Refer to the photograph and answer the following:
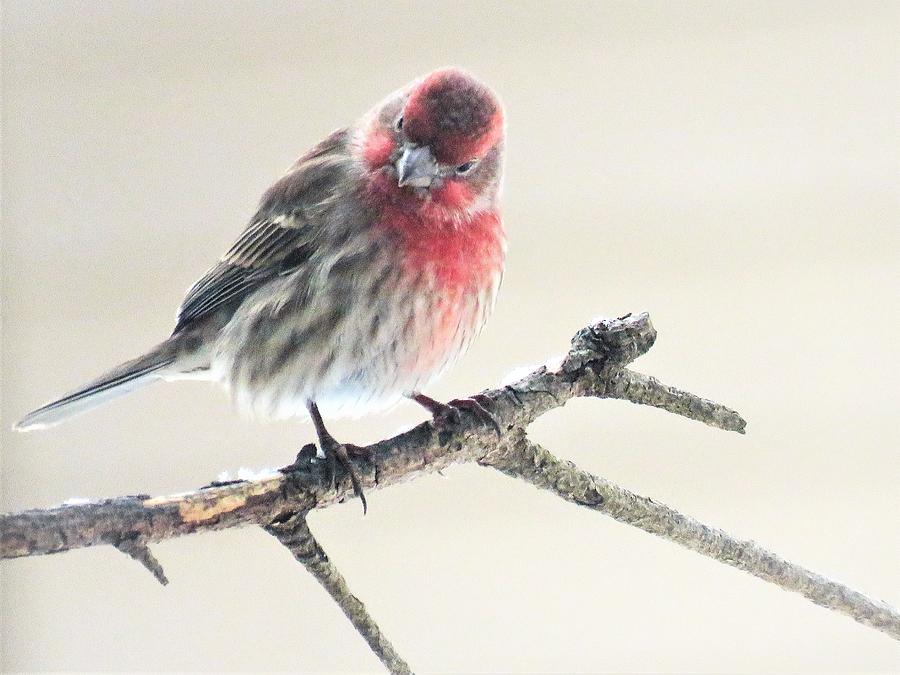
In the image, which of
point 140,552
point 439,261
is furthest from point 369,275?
point 140,552

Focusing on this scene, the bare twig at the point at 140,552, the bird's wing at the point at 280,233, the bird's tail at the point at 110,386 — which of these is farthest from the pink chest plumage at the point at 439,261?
the bare twig at the point at 140,552

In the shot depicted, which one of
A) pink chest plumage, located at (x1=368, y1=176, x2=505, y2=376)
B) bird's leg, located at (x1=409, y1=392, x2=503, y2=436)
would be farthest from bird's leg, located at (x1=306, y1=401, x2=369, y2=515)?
pink chest plumage, located at (x1=368, y1=176, x2=505, y2=376)

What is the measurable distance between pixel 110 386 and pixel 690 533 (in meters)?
0.89

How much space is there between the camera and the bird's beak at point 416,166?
55.9 inches

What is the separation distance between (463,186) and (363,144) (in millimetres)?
186

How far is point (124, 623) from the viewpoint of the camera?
8.40ft

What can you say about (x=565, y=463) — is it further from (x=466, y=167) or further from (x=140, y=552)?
(x=140, y=552)

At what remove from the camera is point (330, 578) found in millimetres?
1158

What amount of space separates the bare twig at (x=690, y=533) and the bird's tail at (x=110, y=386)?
1.97 ft

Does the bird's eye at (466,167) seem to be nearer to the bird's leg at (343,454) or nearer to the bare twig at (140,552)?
the bird's leg at (343,454)

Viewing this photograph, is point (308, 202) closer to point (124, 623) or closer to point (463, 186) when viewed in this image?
point (463, 186)

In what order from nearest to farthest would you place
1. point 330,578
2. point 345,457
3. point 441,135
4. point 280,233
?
1. point 330,578
2. point 345,457
3. point 441,135
4. point 280,233

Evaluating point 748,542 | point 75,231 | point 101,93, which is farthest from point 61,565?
point 748,542

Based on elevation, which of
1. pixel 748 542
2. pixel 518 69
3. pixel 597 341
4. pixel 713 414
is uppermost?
pixel 518 69
